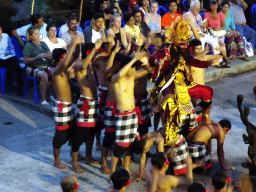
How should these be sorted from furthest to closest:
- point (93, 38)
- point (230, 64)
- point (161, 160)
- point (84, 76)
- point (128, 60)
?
point (230, 64)
point (93, 38)
point (84, 76)
point (128, 60)
point (161, 160)

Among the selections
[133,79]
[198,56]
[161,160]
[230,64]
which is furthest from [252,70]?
[161,160]

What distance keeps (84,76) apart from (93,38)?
3279 millimetres

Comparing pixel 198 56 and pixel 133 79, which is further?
pixel 198 56

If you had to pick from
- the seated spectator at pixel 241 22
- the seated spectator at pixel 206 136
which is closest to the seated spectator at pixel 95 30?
the seated spectator at pixel 206 136

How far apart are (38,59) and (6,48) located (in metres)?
0.95

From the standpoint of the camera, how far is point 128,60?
586 centimetres

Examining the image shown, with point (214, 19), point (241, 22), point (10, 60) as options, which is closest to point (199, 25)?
point (214, 19)

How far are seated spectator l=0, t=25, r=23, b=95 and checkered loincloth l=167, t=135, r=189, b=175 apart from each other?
440cm

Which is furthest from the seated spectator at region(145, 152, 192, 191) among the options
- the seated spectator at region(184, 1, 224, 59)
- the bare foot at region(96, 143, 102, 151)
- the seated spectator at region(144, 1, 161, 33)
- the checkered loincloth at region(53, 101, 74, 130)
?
the seated spectator at region(184, 1, 224, 59)

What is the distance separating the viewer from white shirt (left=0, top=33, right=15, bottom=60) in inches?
365

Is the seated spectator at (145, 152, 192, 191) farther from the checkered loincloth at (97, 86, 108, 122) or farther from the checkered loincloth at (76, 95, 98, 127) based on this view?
the checkered loincloth at (97, 86, 108, 122)

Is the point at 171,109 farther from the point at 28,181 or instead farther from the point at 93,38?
the point at 93,38

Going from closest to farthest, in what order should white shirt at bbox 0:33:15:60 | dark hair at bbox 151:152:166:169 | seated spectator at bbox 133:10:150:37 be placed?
dark hair at bbox 151:152:166:169 → white shirt at bbox 0:33:15:60 → seated spectator at bbox 133:10:150:37

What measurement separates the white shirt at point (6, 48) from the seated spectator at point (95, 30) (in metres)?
1.45
